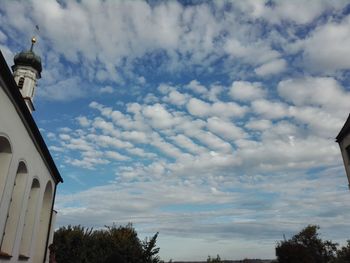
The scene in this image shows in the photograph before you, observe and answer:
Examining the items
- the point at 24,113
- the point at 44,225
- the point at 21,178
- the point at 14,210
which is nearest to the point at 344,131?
the point at 24,113

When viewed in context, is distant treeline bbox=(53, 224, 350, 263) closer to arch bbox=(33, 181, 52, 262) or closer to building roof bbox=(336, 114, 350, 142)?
arch bbox=(33, 181, 52, 262)

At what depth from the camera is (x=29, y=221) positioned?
1747cm

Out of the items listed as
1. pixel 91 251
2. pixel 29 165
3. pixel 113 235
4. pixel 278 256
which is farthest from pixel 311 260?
pixel 29 165

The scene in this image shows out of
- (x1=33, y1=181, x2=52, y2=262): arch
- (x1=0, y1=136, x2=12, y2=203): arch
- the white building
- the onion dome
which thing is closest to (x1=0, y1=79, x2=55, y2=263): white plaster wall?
the white building

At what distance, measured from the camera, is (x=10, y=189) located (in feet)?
42.5

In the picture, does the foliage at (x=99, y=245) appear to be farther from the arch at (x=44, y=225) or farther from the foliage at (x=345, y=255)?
the foliage at (x=345, y=255)

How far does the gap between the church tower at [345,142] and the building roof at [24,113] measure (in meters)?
16.7

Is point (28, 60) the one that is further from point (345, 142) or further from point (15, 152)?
point (345, 142)

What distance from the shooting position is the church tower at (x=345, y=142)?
2055 centimetres

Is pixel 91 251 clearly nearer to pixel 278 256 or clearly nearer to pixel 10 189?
pixel 10 189

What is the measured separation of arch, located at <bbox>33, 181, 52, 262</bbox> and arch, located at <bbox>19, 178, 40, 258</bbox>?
2892mm

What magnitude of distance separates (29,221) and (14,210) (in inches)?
118

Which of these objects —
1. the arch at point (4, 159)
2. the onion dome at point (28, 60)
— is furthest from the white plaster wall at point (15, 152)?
the onion dome at point (28, 60)

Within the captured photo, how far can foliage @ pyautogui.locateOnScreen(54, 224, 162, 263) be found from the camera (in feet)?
91.4
